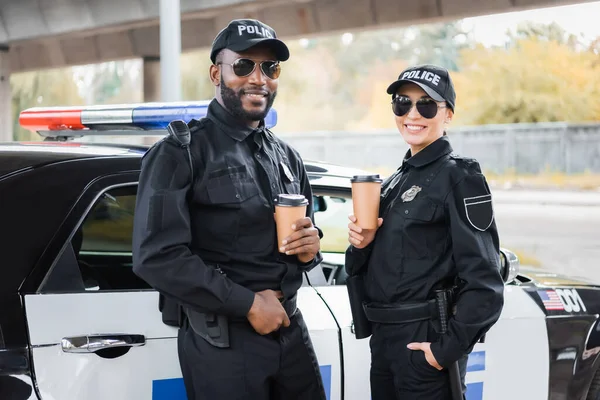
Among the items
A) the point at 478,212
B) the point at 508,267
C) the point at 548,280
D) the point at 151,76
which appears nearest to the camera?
the point at 478,212

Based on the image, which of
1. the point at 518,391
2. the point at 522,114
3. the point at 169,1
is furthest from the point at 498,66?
the point at 518,391

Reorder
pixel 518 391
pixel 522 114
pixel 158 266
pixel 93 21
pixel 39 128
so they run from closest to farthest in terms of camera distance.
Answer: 1. pixel 158 266
2. pixel 518 391
3. pixel 39 128
4. pixel 93 21
5. pixel 522 114

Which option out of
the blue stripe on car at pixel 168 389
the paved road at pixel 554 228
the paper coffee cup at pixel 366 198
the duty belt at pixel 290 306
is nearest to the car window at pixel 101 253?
the blue stripe on car at pixel 168 389

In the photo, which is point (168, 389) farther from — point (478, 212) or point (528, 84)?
point (528, 84)

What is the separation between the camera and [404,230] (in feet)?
7.66

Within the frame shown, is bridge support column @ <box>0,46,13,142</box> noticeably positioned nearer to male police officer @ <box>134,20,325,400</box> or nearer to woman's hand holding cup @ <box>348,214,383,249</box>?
male police officer @ <box>134,20,325,400</box>

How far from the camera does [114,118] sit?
3084 millimetres

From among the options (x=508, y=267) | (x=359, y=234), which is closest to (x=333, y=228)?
(x=508, y=267)

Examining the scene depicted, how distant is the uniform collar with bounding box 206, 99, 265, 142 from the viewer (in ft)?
7.56

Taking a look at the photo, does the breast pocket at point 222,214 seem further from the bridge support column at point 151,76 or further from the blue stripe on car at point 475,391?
the bridge support column at point 151,76

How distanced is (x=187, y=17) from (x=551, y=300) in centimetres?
1123

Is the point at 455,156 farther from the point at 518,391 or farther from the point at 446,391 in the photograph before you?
the point at 518,391

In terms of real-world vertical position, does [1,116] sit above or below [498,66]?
below

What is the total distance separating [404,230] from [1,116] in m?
19.6
